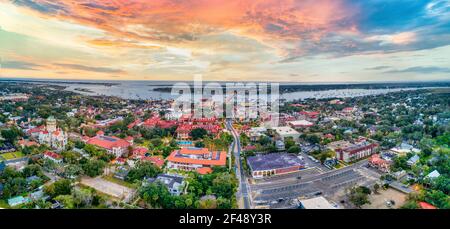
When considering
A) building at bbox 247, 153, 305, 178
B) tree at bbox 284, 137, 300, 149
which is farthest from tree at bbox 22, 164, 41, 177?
tree at bbox 284, 137, 300, 149

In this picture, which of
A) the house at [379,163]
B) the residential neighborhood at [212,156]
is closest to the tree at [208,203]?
the residential neighborhood at [212,156]

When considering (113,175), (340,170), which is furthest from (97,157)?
(340,170)

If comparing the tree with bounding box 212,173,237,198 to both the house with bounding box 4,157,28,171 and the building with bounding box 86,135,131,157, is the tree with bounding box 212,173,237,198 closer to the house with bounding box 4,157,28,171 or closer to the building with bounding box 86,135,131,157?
the building with bounding box 86,135,131,157

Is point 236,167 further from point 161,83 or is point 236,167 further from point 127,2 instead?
point 127,2

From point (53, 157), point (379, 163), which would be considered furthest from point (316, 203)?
point (53, 157)

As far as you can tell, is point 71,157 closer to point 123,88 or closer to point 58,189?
point 58,189

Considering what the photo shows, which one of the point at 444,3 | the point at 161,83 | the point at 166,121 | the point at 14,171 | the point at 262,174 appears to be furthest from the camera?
the point at 166,121
